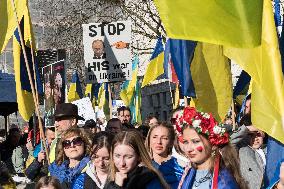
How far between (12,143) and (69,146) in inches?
297

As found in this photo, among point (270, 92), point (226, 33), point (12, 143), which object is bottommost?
point (12, 143)

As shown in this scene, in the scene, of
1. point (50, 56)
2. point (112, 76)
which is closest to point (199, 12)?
point (112, 76)

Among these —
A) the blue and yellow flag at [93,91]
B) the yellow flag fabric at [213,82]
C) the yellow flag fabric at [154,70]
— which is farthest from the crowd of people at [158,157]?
the blue and yellow flag at [93,91]

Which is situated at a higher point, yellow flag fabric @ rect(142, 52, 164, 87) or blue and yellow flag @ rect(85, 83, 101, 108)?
yellow flag fabric @ rect(142, 52, 164, 87)

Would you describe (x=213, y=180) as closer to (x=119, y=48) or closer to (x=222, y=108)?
(x=222, y=108)

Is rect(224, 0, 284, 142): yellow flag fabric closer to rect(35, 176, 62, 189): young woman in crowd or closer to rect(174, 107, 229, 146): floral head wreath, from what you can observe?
rect(174, 107, 229, 146): floral head wreath

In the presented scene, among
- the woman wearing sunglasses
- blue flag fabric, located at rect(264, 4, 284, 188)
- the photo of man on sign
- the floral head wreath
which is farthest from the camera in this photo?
the photo of man on sign

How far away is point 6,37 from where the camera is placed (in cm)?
888

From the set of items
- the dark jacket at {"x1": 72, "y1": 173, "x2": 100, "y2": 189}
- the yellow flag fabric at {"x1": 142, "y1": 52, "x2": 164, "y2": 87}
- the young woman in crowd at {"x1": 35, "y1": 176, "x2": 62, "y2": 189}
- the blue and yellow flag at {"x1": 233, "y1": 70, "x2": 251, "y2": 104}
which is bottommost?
the dark jacket at {"x1": 72, "y1": 173, "x2": 100, "y2": 189}

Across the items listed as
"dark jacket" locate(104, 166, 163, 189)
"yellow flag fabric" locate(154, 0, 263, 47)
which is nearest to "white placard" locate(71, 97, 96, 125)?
"dark jacket" locate(104, 166, 163, 189)

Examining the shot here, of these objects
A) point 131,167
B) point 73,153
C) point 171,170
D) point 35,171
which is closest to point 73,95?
point 35,171

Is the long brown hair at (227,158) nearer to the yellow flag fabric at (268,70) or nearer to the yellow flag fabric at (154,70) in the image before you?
the yellow flag fabric at (268,70)

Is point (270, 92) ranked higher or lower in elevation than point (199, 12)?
lower

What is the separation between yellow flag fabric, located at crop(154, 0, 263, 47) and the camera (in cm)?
457
